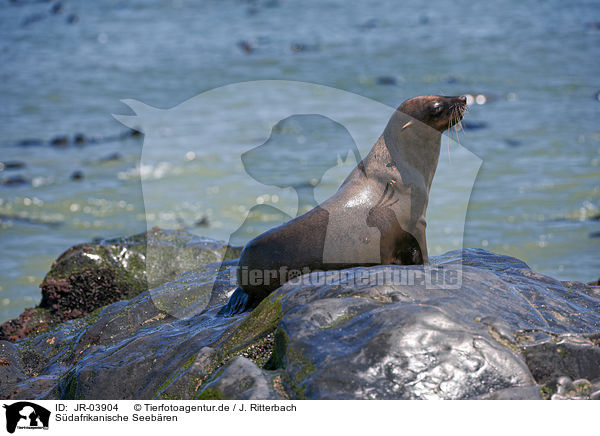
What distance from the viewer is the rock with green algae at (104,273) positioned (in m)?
7.30

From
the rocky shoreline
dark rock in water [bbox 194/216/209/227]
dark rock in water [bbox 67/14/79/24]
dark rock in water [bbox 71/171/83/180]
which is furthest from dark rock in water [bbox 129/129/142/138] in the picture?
dark rock in water [bbox 67/14/79/24]

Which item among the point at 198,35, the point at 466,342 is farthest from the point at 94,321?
the point at 198,35

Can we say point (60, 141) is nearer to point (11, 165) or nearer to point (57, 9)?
point (11, 165)

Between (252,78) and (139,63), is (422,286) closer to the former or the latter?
(252,78)

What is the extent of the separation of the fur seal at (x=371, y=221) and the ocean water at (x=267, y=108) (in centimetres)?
346

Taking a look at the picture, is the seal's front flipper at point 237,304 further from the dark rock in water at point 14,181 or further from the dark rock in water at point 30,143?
the dark rock in water at point 30,143

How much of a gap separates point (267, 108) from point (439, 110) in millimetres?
14155

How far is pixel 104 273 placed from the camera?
7461 millimetres

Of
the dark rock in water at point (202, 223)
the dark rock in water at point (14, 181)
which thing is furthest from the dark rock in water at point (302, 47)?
the dark rock in water at point (202, 223)
